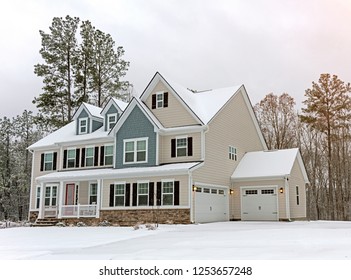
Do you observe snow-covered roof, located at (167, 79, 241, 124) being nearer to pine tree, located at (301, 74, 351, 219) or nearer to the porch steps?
pine tree, located at (301, 74, 351, 219)

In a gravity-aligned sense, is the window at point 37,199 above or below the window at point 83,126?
below

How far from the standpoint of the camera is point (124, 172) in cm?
2231

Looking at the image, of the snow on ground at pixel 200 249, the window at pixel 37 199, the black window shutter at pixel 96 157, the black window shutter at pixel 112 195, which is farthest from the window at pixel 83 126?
the snow on ground at pixel 200 249

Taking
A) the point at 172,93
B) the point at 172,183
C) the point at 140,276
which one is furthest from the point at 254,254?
the point at 172,93

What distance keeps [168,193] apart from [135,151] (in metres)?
3.70

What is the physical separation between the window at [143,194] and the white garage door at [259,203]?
19.5 ft

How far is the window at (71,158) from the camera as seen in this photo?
88.2 ft

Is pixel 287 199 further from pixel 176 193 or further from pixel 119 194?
pixel 119 194

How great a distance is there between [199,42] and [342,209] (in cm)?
1870

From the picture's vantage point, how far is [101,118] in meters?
27.9

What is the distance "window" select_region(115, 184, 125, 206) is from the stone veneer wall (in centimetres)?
51

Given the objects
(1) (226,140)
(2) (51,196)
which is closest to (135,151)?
(1) (226,140)

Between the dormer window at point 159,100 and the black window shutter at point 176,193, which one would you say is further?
the dormer window at point 159,100

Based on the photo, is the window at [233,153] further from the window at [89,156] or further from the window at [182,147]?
the window at [89,156]
